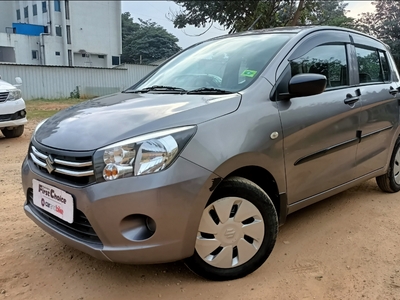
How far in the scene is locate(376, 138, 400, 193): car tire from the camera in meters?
3.93

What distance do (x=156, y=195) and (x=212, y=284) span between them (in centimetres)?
77

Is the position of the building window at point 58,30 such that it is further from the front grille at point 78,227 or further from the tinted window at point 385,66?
the front grille at point 78,227

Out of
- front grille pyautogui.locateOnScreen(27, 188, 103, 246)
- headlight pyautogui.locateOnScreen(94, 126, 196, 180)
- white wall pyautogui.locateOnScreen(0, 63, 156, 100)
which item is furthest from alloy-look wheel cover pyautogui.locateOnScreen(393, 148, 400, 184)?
white wall pyautogui.locateOnScreen(0, 63, 156, 100)

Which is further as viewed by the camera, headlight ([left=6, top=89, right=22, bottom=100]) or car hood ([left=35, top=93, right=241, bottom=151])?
headlight ([left=6, top=89, right=22, bottom=100])

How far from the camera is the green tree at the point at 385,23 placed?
25.9m

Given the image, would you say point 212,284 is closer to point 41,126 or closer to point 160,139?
point 160,139

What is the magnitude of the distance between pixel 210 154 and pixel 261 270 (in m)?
0.96

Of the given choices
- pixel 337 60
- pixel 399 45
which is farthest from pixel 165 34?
pixel 337 60

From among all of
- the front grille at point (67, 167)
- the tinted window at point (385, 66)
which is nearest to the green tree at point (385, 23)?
the tinted window at point (385, 66)

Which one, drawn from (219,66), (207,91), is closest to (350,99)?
(219,66)

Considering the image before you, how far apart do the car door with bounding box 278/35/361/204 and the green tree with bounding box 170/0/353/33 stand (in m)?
11.0

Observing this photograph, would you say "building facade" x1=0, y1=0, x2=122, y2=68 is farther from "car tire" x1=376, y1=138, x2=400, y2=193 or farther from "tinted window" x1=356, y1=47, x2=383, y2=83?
"car tire" x1=376, y1=138, x2=400, y2=193

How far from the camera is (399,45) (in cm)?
2548

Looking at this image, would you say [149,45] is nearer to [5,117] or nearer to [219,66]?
[5,117]
